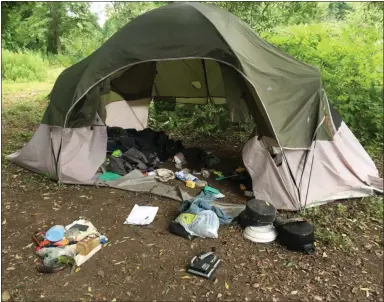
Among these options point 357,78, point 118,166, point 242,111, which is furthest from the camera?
point 357,78

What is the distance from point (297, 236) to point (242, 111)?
182cm

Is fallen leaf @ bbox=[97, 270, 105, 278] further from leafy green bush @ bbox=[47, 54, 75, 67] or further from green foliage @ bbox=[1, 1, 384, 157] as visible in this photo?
leafy green bush @ bbox=[47, 54, 75, 67]

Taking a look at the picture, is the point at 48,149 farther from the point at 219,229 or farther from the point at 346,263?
the point at 346,263

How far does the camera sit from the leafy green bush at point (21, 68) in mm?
11953

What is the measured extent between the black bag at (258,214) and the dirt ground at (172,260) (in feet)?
0.62

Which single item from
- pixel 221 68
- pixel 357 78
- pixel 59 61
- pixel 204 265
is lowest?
pixel 59 61

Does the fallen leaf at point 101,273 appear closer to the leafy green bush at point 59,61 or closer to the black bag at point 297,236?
the black bag at point 297,236

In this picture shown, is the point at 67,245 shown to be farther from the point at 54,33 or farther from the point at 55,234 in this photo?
the point at 54,33

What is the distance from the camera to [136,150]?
17.0 ft

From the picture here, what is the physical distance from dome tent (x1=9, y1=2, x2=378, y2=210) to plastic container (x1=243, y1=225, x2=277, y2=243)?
554mm

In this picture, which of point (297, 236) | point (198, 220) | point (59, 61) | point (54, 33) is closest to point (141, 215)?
point (198, 220)

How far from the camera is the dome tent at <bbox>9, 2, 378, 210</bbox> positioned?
13.0 feet

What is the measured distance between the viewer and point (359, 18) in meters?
7.81

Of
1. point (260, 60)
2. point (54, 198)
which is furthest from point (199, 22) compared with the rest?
point (54, 198)
